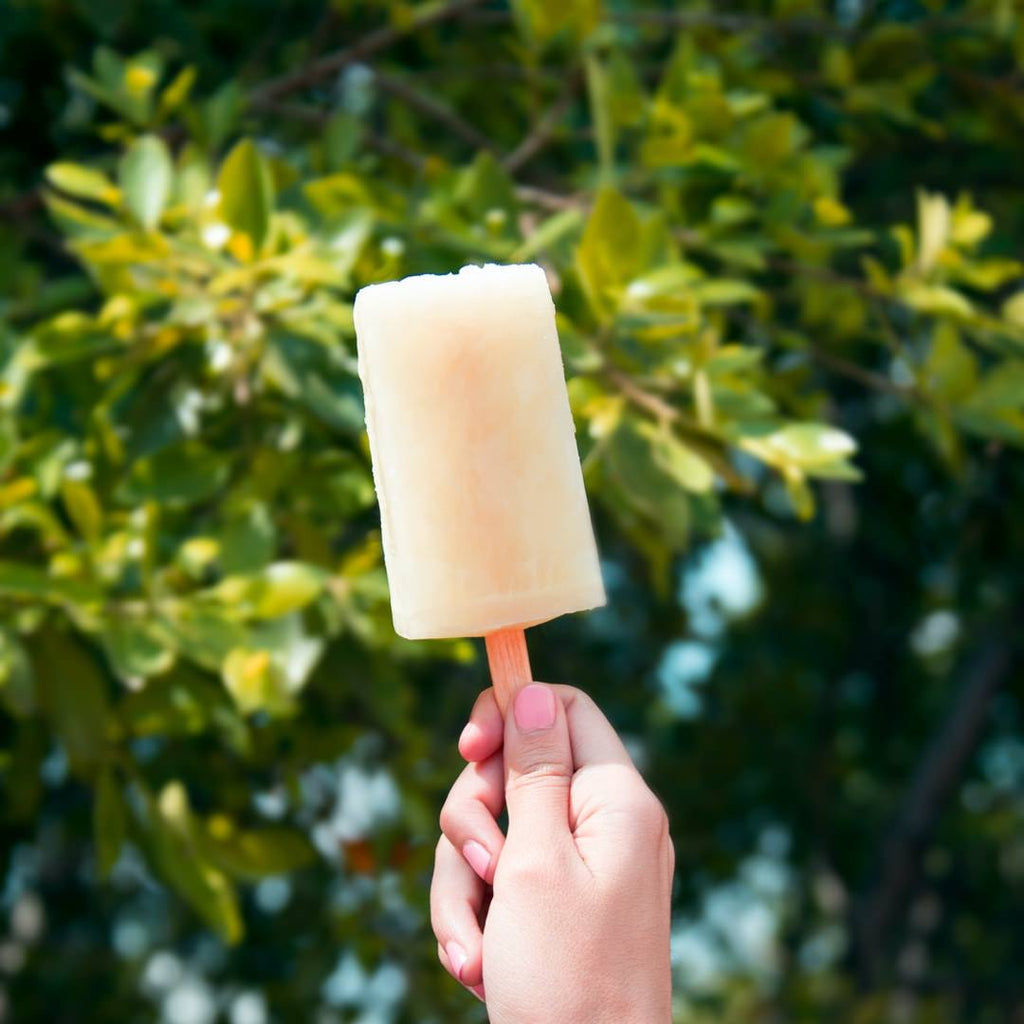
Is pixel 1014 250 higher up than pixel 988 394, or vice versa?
pixel 988 394

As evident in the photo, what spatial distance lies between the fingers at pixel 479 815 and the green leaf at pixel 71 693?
124cm

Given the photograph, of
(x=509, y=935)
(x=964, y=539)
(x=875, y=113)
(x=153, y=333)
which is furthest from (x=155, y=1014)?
(x=509, y=935)

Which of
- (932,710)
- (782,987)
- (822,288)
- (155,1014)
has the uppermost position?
(822,288)

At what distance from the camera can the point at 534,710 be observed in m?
1.34

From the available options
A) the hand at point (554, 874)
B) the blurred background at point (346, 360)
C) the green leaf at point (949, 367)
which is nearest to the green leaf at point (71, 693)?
the blurred background at point (346, 360)

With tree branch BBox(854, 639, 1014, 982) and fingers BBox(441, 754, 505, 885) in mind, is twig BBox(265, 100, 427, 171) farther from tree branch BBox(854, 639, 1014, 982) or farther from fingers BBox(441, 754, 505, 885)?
tree branch BBox(854, 639, 1014, 982)

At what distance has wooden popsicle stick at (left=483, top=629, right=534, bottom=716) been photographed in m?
1.38

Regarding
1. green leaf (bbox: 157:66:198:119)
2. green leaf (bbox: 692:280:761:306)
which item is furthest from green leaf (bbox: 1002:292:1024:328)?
green leaf (bbox: 157:66:198:119)

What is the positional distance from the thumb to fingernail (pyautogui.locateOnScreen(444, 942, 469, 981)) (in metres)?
0.12

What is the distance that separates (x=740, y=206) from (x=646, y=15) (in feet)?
2.31

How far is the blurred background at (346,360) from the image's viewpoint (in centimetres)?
226

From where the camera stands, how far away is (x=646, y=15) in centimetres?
313

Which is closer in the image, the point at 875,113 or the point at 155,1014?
the point at 875,113

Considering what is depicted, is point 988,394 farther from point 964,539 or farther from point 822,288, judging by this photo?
point 964,539
